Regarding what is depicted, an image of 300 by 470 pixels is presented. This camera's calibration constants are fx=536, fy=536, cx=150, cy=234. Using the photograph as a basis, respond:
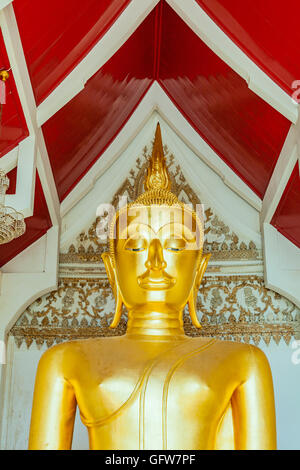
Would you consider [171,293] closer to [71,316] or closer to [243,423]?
[243,423]

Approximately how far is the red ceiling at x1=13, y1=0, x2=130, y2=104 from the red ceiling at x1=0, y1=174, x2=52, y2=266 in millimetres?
811

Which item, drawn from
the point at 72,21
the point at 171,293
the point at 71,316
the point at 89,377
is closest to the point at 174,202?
the point at 171,293

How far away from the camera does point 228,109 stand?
11.2 ft

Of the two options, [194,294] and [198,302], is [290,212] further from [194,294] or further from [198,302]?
[194,294]

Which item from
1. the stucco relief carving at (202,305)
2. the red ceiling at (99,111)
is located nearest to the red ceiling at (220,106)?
the red ceiling at (99,111)

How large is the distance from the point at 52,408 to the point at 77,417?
63.0 inches

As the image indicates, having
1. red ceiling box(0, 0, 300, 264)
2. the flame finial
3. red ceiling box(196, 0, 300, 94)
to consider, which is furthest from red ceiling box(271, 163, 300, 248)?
the flame finial

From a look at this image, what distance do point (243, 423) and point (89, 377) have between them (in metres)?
0.58

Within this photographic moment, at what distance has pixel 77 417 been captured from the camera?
3469 millimetres

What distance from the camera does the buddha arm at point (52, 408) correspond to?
194 cm

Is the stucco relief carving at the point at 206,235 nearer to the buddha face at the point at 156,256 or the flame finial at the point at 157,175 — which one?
the flame finial at the point at 157,175

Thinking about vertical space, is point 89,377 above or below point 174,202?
below

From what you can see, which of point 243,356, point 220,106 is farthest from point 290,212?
point 243,356
